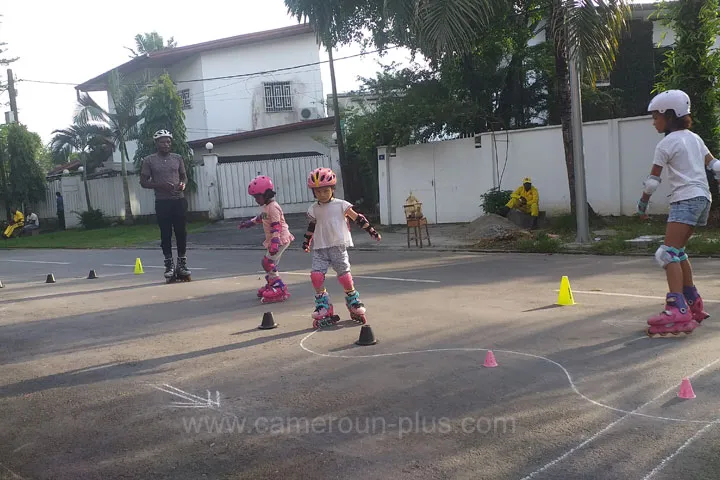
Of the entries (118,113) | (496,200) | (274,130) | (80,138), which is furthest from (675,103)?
(80,138)

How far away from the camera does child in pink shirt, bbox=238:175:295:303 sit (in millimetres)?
8914

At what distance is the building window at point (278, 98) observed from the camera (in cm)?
3559

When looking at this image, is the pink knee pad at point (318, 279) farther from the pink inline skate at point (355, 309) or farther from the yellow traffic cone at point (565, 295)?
the yellow traffic cone at point (565, 295)

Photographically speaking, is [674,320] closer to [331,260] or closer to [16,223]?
[331,260]

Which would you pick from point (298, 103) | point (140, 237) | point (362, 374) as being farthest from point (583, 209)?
point (298, 103)

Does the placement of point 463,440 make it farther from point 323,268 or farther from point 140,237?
point 140,237

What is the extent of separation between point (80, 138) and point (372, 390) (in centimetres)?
2892

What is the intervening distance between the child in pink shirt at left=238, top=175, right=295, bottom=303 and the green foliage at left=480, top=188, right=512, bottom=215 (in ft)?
32.1

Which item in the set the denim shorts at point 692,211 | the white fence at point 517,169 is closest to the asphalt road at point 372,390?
the denim shorts at point 692,211

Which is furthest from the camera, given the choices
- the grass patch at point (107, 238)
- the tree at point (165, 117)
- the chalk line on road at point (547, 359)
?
the tree at point (165, 117)

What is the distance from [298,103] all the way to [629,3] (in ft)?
79.7

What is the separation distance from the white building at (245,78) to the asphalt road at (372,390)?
2702 centimetres

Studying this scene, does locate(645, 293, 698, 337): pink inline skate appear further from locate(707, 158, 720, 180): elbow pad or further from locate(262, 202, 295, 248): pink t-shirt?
locate(262, 202, 295, 248): pink t-shirt

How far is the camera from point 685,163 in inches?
238
